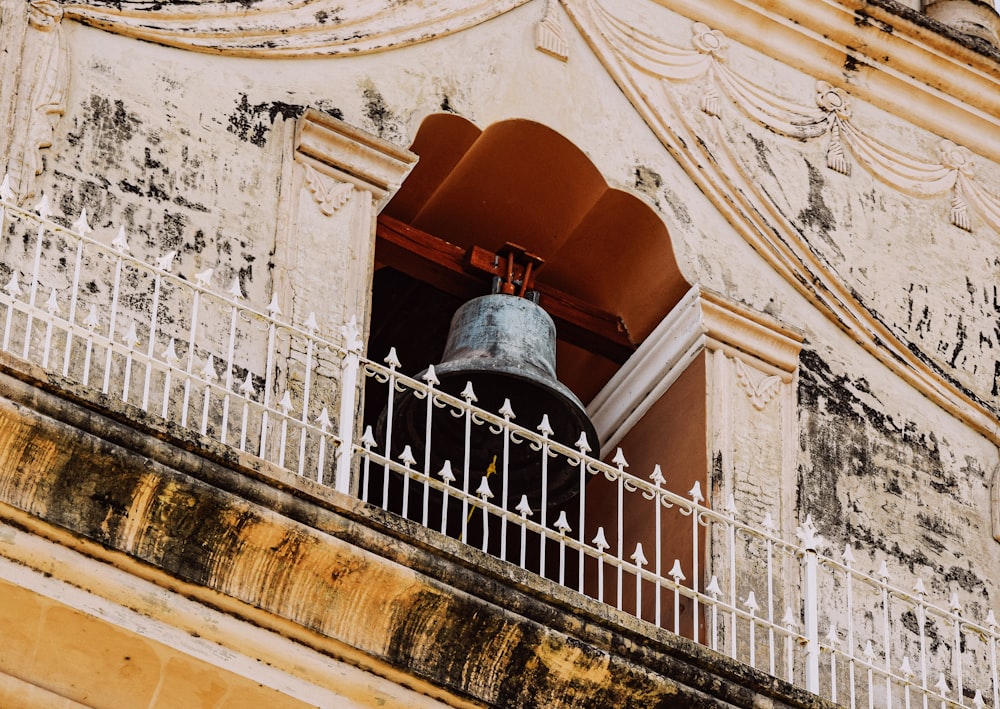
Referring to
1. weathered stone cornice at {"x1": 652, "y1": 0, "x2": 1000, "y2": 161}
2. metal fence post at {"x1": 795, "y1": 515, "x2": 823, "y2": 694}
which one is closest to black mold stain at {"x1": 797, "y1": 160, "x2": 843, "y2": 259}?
weathered stone cornice at {"x1": 652, "y1": 0, "x2": 1000, "y2": 161}

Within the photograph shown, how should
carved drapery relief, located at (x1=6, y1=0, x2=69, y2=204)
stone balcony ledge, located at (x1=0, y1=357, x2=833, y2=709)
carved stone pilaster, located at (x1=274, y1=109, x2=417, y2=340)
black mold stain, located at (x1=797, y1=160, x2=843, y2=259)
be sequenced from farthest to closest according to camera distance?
black mold stain, located at (x1=797, y1=160, x2=843, y2=259), carved stone pilaster, located at (x1=274, y1=109, x2=417, y2=340), carved drapery relief, located at (x1=6, y1=0, x2=69, y2=204), stone balcony ledge, located at (x1=0, y1=357, x2=833, y2=709)

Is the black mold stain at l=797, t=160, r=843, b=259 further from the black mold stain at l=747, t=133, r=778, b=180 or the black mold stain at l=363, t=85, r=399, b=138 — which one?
the black mold stain at l=363, t=85, r=399, b=138

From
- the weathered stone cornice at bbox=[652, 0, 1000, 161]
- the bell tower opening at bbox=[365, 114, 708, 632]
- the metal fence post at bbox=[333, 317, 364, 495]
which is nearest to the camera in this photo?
the metal fence post at bbox=[333, 317, 364, 495]

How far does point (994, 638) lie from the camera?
9.77 metres

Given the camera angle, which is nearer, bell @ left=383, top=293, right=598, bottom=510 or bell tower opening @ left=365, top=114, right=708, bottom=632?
bell @ left=383, top=293, right=598, bottom=510

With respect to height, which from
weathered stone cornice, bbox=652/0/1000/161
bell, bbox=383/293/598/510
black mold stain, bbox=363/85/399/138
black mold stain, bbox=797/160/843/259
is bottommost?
bell, bbox=383/293/598/510

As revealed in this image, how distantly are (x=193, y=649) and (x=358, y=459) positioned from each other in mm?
1508

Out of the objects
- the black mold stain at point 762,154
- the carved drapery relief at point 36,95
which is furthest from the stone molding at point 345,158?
the black mold stain at point 762,154

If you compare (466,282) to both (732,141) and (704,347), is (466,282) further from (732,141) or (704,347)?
(732,141)

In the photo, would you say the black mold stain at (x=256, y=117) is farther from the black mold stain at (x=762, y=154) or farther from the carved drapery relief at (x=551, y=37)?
the black mold stain at (x=762, y=154)

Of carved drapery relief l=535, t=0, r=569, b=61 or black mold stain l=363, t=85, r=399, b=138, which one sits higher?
carved drapery relief l=535, t=0, r=569, b=61

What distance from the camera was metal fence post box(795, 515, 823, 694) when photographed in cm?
908

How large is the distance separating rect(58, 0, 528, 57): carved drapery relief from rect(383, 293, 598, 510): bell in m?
1.09

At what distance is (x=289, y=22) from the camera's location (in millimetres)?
10648
